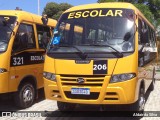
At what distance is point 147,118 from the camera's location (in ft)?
26.4

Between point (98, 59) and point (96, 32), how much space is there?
2.51 ft

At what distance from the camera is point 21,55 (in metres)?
9.03

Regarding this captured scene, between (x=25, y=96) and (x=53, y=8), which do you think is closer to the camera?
(x=25, y=96)

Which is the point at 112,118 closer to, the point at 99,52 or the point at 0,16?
the point at 99,52

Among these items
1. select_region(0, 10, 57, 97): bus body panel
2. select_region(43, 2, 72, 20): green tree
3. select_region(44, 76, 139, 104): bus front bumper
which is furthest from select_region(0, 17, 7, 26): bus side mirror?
select_region(43, 2, 72, 20): green tree

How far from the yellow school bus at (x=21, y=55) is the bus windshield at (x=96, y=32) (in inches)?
52.6

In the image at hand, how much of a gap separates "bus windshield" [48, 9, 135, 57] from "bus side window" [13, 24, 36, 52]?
1.34 metres

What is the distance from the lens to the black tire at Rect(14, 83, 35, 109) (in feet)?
29.6

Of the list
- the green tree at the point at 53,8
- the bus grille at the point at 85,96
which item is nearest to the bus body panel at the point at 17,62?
the bus grille at the point at 85,96

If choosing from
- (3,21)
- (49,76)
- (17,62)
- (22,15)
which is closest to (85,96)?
(49,76)

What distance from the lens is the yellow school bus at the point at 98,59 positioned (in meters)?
6.93

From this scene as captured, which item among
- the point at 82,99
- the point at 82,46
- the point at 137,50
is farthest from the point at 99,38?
the point at 82,99

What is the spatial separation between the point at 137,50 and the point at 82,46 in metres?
1.21

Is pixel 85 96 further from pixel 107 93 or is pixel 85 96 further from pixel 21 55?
pixel 21 55
